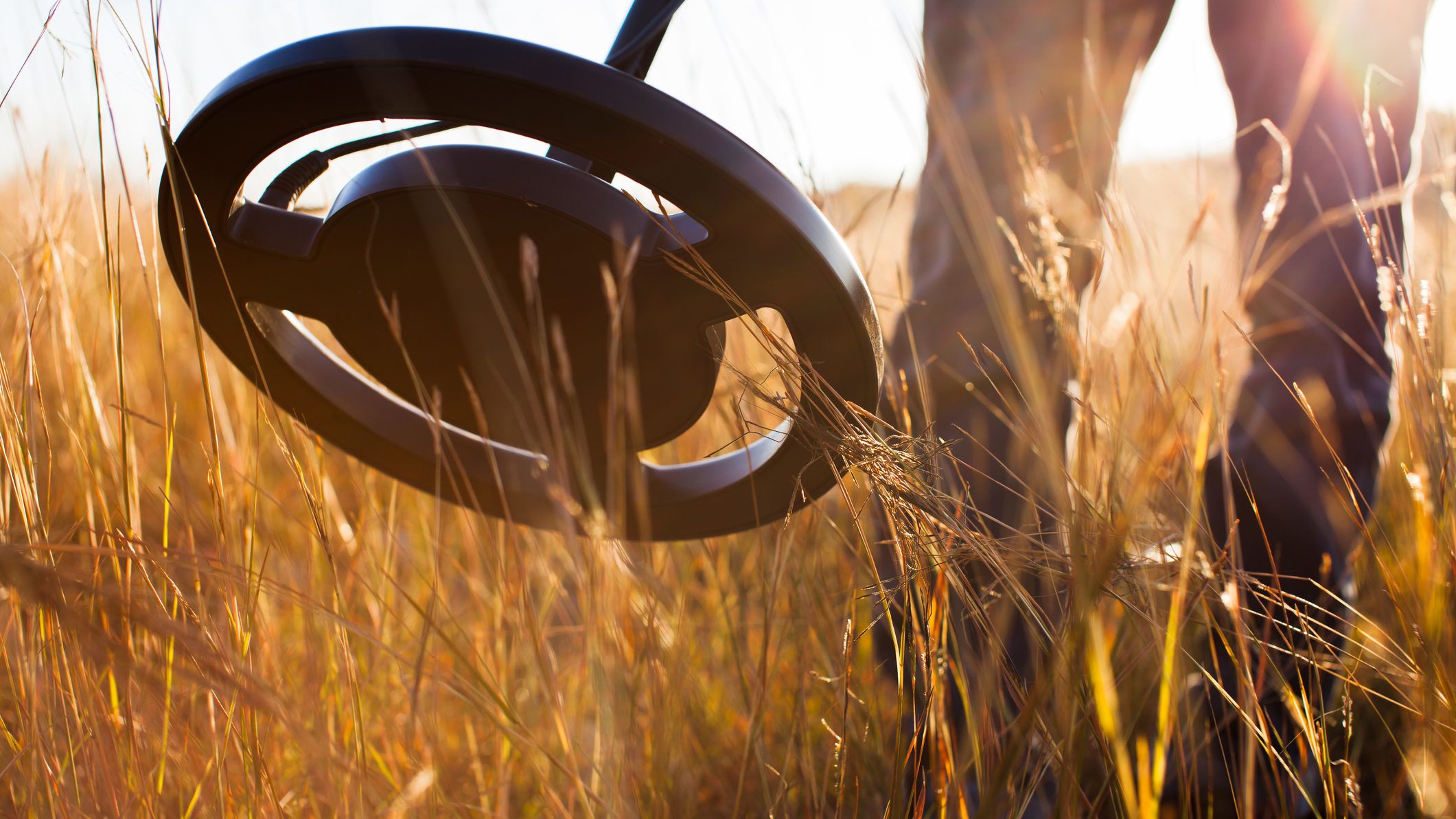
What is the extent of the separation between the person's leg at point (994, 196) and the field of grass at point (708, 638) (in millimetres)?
59

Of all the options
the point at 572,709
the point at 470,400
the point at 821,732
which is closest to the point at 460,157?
the point at 470,400

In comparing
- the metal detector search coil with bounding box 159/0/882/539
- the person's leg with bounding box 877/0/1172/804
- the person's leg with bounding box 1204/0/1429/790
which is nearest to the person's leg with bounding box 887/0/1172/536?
the person's leg with bounding box 877/0/1172/804

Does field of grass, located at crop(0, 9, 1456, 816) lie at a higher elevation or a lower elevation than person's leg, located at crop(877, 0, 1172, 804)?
lower

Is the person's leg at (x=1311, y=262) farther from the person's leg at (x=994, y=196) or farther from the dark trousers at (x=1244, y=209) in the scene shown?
the person's leg at (x=994, y=196)

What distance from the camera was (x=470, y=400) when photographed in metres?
0.72

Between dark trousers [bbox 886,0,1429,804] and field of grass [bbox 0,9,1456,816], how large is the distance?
0.26 feet

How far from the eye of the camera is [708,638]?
1.16 m

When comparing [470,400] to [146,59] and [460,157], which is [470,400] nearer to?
[460,157]

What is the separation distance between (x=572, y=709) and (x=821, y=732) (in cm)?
34

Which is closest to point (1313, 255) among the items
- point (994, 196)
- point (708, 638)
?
point (994, 196)

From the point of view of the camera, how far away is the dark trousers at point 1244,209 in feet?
2.90

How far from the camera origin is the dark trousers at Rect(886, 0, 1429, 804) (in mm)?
885

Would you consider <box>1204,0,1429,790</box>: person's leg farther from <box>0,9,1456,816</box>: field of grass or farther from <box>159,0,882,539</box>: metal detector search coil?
<box>159,0,882,539</box>: metal detector search coil

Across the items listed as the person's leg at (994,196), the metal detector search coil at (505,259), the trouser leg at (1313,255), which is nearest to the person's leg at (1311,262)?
the trouser leg at (1313,255)
